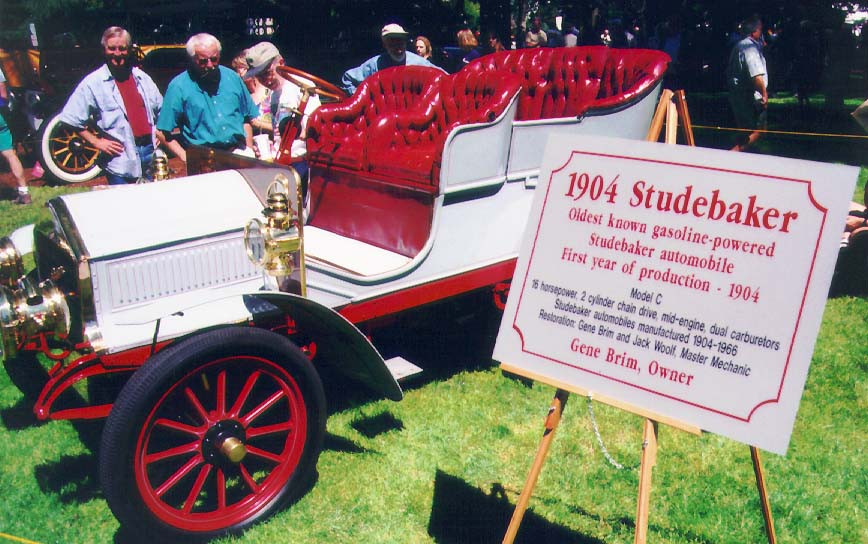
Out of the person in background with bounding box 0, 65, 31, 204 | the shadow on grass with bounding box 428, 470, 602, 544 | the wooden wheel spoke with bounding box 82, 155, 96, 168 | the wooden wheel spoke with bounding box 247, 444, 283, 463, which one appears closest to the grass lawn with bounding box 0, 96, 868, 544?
the shadow on grass with bounding box 428, 470, 602, 544

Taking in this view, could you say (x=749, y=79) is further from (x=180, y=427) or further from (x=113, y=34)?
(x=180, y=427)

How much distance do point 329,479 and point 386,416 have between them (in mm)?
571

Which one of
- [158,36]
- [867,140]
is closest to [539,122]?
[867,140]

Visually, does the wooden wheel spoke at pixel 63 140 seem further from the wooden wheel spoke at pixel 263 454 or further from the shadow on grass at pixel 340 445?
the wooden wheel spoke at pixel 263 454

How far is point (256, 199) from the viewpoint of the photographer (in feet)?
10.1

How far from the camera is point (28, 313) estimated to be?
247cm

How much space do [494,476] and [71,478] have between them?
1841 millimetres

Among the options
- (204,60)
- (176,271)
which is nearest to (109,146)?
(204,60)

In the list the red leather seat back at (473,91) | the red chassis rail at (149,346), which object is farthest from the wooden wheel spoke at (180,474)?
the red leather seat back at (473,91)

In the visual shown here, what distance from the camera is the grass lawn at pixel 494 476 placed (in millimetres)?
2629

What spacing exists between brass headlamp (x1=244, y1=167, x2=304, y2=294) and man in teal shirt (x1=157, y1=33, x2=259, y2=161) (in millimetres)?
1905

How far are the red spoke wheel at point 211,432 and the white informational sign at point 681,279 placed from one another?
859 mm

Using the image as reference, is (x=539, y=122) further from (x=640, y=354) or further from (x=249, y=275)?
(x=640, y=354)

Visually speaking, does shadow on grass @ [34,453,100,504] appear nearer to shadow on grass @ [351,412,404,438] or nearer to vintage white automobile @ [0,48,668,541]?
vintage white automobile @ [0,48,668,541]
